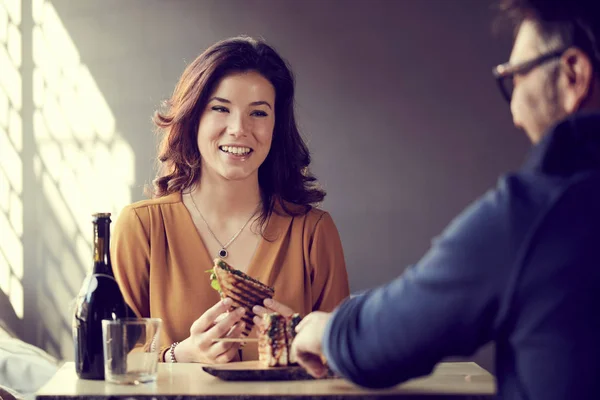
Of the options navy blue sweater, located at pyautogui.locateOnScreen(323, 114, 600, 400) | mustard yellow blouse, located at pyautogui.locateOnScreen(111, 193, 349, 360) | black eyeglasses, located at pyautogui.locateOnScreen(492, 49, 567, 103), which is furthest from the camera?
mustard yellow blouse, located at pyautogui.locateOnScreen(111, 193, 349, 360)

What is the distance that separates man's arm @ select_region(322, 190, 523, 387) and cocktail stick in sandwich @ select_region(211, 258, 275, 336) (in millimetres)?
565

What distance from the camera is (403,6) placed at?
162 inches

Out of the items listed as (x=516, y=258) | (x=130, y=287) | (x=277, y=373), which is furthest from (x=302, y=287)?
(x=516, y=258)

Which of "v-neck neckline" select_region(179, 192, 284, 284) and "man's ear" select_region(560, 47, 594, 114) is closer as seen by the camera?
"man's ear" select_region(560, 47, 594, 114)

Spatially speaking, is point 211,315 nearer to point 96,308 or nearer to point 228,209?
point 96,308

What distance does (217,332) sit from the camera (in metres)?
1.49

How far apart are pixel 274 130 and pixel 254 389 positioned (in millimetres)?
1167

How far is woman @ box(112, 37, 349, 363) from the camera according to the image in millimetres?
1968

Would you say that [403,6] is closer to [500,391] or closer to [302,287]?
[302,287]

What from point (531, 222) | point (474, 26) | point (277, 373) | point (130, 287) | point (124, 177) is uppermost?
point (474, 26)

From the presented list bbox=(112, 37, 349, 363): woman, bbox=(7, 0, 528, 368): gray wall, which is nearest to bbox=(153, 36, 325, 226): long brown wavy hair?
bbox=(112, 37, 349, 363): woman

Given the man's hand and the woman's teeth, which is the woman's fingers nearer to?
the man's hand

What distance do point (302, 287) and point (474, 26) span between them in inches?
103

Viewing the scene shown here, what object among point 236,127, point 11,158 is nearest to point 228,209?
point 236,127
